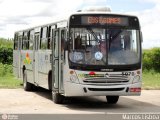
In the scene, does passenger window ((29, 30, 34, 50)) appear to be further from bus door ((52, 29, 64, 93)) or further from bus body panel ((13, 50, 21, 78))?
bus door ((52, 29, 64, 93))

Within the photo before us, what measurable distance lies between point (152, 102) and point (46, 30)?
5006 millimetres

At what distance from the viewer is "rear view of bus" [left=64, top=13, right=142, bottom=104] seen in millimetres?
17484

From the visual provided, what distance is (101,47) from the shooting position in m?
17.7

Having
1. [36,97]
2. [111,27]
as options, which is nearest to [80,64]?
[111,27]

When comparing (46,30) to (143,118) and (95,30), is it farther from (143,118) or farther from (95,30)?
(143,118)

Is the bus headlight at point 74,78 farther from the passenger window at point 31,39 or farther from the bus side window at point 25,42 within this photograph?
the bus side window at point 25,42

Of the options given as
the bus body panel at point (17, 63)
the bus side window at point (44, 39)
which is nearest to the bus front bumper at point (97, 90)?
the bus side window at point (44, 39)

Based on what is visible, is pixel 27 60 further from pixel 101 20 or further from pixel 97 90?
pixel 97 90

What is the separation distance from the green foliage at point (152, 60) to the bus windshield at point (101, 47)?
24868 mm

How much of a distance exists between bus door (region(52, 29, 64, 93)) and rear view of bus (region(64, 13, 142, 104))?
85 centimetres

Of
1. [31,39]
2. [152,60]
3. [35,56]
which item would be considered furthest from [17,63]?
[152,60]

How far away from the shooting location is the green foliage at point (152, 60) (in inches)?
1684

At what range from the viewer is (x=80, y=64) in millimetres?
17531

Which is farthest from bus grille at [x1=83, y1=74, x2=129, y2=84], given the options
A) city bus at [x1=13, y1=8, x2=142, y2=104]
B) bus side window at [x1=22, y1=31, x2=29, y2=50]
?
bus side window at [x1=22, y1=31, x2=29, y2=50]
